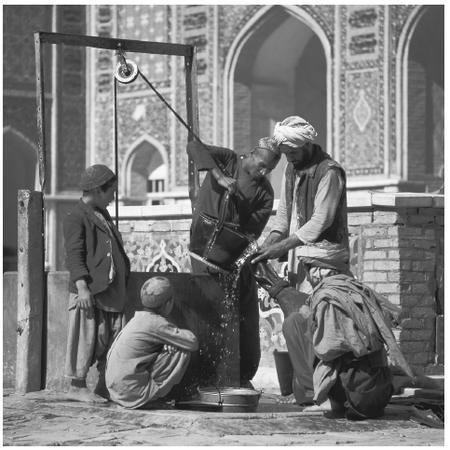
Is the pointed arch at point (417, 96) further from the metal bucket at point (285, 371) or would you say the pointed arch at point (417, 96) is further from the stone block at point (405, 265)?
the metal bucket at point (285, 371)

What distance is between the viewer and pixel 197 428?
6.85 meters

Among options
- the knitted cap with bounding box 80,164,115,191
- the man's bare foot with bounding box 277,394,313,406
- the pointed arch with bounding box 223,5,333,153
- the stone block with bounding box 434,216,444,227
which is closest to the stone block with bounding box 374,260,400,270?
the stone block with bounding box 434,216,444,227

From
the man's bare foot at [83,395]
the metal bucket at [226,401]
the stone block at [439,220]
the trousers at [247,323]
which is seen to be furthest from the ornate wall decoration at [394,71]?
the metal bucket at [226,401]

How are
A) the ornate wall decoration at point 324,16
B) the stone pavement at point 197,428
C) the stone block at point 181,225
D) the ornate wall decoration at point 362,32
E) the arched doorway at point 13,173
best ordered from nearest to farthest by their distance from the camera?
the stone pavement at point 197,428 → the stone block at point 181,225 → the ornate wall decoration at point 362,32 → the ornate wall decoration at point 324,16 → the arched doorway at point 13,173

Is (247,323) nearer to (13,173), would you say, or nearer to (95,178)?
(95,178)

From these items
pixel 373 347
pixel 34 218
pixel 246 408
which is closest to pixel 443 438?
pixel 373 347

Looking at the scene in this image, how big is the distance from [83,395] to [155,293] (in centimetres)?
81

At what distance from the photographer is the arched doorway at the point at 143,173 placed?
2727 centimetres

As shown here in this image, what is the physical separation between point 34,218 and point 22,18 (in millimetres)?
20043

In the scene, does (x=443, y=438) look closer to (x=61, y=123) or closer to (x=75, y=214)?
Answer: (x=75, y=214)

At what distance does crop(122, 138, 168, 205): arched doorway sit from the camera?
27266mm

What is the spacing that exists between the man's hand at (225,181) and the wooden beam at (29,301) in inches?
47.2

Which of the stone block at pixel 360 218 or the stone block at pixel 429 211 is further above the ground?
the stone block at pixel 429 211

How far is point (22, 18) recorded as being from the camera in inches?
1099
